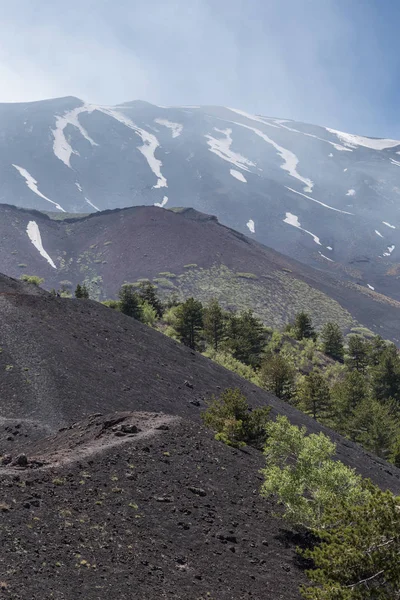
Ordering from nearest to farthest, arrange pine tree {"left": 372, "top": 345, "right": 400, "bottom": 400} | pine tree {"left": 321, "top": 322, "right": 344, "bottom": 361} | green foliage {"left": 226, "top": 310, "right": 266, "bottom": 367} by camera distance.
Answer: pine tree {"left": 372, "top": 345, "right": 400, "bottom": 400}, green foliage {"left": 226, "top": 310, "right": 266, "bottom": 367}, pine tree {"left": 321, "top": 322, "right": 344, "bottom": 361}

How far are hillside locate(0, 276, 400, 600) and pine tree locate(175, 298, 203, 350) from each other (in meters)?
23.5

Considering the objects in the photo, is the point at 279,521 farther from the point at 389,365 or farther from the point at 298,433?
the point at 389,365

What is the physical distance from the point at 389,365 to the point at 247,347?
467 inches

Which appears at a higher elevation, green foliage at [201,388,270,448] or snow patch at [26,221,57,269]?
green foliage at [201,388,270,448]

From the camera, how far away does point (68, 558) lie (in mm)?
9523


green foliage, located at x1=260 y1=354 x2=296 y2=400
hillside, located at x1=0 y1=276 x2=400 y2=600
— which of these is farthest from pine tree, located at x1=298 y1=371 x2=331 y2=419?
hillside, located at x1=0 y1=276 x2=400 y2=600

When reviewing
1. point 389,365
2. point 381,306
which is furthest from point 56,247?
point 389,365

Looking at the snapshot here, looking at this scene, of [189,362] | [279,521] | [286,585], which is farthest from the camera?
[189,362]

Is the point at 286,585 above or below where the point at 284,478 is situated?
below

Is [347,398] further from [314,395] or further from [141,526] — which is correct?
→ [141,526]

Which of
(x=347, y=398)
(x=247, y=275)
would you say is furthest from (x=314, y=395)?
(x=247, y=275)

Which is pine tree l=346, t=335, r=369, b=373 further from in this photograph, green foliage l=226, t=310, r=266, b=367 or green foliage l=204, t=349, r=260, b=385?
green foliage l=204, t=349, r=260, b=385

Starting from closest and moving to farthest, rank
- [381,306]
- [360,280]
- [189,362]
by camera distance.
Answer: [189,362], [381,306], [360,280]

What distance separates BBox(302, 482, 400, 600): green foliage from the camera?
7.45 meters
